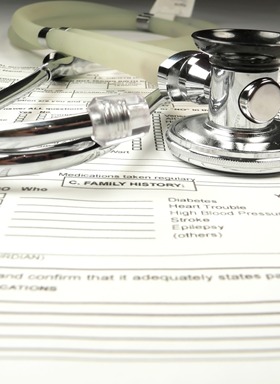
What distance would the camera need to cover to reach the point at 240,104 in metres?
0.49

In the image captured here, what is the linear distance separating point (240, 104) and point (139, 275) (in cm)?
21

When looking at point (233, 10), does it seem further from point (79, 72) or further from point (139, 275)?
point (139, 275)

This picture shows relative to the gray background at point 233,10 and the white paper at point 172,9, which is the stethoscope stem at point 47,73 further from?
the gray background at point 233,10

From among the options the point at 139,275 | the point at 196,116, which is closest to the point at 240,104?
the point at 196,116

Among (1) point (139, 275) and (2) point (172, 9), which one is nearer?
(1) point (139, 275)

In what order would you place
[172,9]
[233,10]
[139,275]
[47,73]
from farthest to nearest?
[233,10] → [172,9] → [47,73] → [139,275]

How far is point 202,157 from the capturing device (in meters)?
0.50

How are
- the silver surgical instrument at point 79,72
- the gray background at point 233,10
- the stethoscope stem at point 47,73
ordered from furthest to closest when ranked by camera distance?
the gray background at point 233,10, the stethoscope stem at point 47,73, the silver surgical instrument at point 79,72

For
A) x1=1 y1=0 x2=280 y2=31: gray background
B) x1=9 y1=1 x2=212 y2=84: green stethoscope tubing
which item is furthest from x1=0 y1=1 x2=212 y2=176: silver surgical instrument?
x1=1 y1=0 x2=280 y2=31: gray background

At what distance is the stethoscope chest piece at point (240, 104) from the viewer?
478mm

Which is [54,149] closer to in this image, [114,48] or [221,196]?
[221,196]

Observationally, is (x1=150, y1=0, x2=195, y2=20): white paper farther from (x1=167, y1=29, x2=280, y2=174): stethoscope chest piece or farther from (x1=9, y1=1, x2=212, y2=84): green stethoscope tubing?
(x1=167, y1=29, x2=280, y2=174): stethoscope chest piece

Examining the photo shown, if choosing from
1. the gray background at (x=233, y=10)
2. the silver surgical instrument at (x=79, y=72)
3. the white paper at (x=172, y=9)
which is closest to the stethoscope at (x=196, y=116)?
the silver surgical instrument at (x=79, y=72)

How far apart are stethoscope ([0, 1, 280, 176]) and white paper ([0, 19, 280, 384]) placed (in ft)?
0.07
